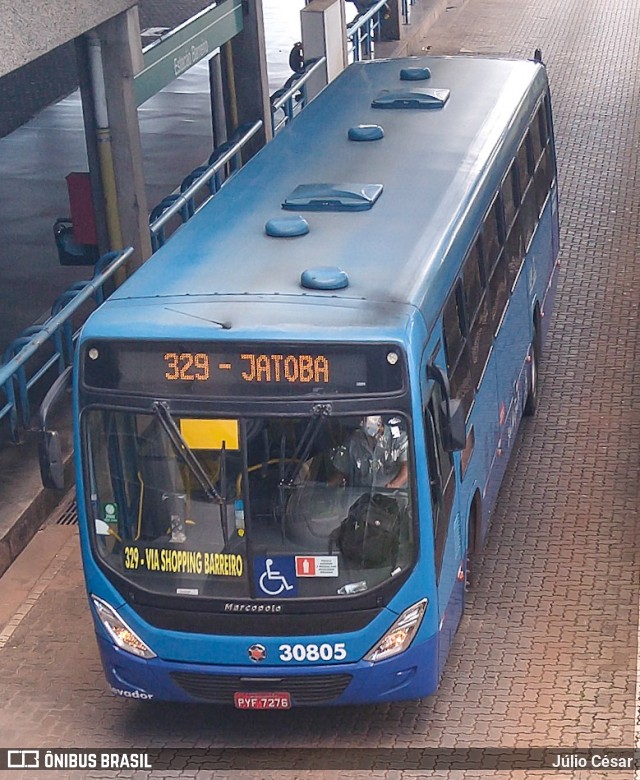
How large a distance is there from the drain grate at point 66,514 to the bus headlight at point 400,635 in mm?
3814

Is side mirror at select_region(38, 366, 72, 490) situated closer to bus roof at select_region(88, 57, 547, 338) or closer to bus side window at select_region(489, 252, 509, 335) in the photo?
bus roof at select_region(88, 57, 547, 338)

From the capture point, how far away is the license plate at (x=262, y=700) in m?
7.47

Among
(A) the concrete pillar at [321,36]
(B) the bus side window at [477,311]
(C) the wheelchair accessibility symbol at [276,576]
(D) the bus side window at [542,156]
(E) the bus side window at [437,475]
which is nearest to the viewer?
(C) the wheelchair accessibility symbol at [276,576]

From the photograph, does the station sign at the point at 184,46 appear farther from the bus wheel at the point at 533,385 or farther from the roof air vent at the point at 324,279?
the roof air vent at the point at 324,279

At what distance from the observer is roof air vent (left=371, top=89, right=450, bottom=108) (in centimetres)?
1115

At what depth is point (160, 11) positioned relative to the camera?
3170cm

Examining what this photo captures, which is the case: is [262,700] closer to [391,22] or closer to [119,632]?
[119,632]

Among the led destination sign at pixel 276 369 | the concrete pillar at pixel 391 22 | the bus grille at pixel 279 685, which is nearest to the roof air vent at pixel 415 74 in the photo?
the led destination sign at pixel 276 369

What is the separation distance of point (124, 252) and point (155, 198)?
6.94 m

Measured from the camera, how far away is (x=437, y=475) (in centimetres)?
746

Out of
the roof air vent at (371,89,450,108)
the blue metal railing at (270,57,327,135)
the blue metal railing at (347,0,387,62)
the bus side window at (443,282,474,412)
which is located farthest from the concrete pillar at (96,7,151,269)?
the blue metal railing at (347,0,387,62)

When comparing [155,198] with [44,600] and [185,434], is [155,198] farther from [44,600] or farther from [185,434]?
[185,434]

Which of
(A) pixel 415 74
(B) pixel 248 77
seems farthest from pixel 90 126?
(B) pixel 248 77

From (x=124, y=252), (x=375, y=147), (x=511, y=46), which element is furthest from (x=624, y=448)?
(x=511, y=46)
